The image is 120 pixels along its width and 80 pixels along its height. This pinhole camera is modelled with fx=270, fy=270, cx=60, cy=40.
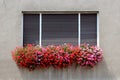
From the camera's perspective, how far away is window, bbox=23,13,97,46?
347 inches

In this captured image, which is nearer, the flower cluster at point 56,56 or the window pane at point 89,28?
the flower cluster at point 56,56

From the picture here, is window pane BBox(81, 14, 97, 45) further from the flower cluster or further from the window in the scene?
the flower cluster

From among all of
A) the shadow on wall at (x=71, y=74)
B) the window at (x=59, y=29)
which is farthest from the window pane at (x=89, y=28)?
the shadow on wall at (x=71, y=74)

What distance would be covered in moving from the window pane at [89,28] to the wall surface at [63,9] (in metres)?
0.24

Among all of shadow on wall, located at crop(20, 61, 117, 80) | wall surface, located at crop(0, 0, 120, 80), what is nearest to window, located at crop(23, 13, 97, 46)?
wall surface, located at crop(0, 0, 120, 80)

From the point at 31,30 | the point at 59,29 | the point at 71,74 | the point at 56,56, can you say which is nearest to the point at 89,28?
the point at 59,29

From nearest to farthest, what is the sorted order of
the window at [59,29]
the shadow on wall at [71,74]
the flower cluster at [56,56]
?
the flower cluster at [56,56] < the shadow on wall at [71,74] < the window at [59,29]

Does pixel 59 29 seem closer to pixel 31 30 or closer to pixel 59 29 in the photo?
pixel 59 29

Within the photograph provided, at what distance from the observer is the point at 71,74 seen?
8570 millimetres

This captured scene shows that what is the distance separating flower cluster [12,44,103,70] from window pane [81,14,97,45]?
1.34ft

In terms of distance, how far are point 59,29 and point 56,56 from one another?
1.05 metres

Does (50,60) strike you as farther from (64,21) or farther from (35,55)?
(64,21)

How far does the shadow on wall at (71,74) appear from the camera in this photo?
8562mm

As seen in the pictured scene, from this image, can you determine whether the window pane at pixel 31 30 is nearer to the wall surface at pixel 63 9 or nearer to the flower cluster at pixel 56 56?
the wall surface at pixel 63 9
